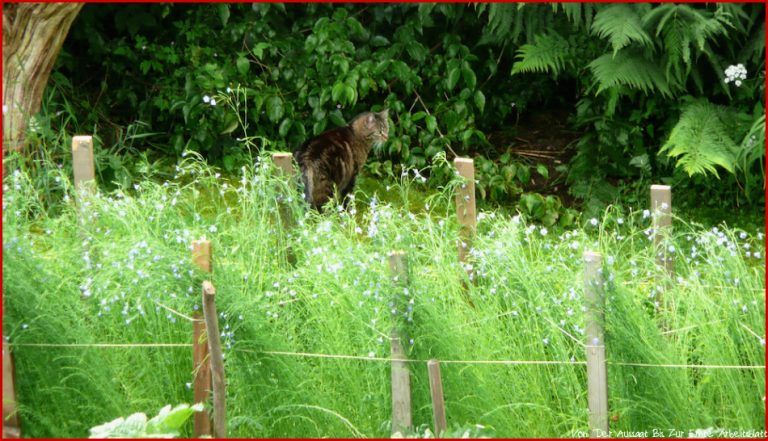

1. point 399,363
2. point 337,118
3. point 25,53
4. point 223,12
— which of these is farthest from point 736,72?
point 25,53

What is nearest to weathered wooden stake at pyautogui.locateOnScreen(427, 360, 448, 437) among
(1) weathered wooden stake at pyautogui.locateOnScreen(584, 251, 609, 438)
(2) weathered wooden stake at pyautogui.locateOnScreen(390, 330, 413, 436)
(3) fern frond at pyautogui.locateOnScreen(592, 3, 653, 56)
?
(2) weathered wooden stake at pyautogui.locateOnScreen(390, 330, 413, 436)

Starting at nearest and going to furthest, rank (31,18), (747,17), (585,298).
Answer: (585,298)
(31,18)
(747,17)

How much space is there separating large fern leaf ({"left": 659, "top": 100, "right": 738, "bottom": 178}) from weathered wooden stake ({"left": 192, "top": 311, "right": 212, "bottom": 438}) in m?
3.24

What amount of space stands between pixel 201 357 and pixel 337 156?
2.51 meters

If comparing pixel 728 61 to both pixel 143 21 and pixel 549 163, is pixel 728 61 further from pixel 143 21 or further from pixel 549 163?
pixel 143 21

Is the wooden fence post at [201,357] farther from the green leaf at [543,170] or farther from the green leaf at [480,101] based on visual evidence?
the green leaf at [480,101]

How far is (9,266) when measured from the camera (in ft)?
14.3

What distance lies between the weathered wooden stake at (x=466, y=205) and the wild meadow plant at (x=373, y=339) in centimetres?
46

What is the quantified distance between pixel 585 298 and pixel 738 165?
9.22 feet

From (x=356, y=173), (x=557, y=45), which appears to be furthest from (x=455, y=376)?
(x=557, y=45)

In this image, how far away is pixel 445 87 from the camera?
787cm

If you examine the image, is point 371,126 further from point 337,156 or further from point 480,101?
point 480,101

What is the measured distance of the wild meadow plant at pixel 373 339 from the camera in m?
4.25

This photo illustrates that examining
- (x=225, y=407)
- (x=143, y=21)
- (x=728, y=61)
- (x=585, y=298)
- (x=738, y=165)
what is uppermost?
(x=143, y=21)
